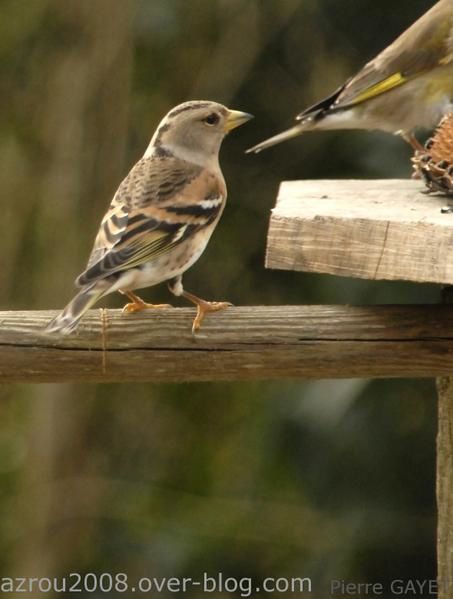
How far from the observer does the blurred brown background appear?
5.87 meters

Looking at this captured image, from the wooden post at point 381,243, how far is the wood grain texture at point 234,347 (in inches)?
5.2

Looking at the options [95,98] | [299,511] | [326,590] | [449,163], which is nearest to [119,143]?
[95,98]

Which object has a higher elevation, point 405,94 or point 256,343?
point 405,94

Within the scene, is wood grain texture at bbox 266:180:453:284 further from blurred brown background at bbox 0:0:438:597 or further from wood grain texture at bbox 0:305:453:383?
blurred brown background at bbox 0:0:438:597

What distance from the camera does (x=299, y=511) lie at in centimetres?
642

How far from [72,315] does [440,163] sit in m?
1.25

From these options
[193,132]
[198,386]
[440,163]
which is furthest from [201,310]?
[198,386]

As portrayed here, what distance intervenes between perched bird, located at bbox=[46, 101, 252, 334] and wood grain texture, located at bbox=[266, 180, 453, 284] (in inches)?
11.7

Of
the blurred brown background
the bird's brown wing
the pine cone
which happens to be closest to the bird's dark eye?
the bird's brown wing

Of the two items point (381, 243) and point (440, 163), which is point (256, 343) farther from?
point (440, 163)

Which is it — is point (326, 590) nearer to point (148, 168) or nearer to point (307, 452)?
point (307, 452)

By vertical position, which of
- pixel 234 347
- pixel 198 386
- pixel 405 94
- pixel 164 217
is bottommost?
pixel 198 386

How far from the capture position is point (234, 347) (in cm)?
342

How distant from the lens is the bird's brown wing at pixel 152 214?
11.9 ft
